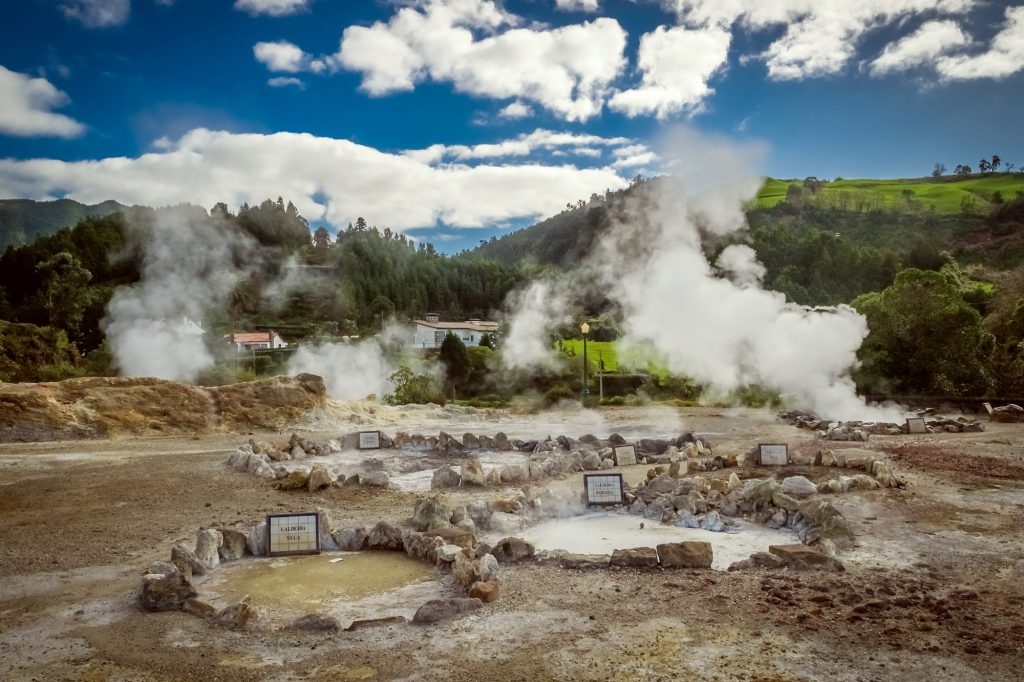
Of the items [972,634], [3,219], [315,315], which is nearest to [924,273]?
[972,634]

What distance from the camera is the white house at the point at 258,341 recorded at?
2108 inches

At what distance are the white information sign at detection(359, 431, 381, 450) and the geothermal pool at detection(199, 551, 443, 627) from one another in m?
9.09

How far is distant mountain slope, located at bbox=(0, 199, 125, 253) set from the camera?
346 feet

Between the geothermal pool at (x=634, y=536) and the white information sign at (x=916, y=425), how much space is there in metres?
11.2

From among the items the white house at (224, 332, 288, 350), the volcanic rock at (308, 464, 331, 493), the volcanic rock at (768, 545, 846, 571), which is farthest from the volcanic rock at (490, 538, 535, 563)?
the white house at (224, 332, 288, 350)

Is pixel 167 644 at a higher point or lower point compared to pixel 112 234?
lower

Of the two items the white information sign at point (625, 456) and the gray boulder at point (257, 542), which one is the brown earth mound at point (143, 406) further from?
the gray boulder at point (257, 542)

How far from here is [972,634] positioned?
547cm

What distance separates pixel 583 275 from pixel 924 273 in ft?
75.7

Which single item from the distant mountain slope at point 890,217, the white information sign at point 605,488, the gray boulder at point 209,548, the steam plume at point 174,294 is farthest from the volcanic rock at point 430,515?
the distant mountain slope at point 890,217

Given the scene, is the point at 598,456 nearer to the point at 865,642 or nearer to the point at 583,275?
the point at 865,642

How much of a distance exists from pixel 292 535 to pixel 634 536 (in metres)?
4.29

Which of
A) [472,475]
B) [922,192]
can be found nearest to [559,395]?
[472,475]

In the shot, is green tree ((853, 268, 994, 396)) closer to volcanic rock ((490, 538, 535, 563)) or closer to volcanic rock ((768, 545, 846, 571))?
volcanic rock ((768, 545, 846, 571))
